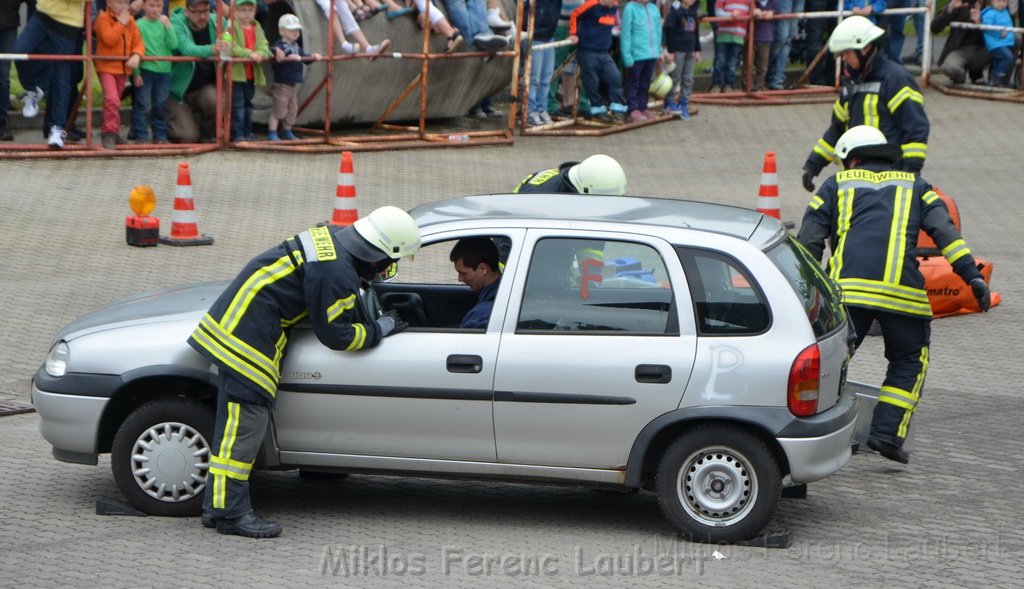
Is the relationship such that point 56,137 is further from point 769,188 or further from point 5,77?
point 769,188

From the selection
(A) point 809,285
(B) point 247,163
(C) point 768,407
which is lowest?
(B) point 247,163

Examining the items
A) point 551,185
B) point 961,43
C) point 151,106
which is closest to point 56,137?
point 151,106

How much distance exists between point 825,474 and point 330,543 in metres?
2.09

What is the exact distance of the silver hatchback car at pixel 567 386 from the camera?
6.28 m

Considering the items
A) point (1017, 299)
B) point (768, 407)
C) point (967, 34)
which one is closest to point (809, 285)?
point (768, 407)

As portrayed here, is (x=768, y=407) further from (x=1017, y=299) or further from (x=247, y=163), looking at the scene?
(x=247, y=163)

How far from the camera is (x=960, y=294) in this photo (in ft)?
36.0

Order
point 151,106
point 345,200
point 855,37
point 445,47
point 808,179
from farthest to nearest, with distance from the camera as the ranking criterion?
point 445,47, point 151,106, point 345,200, point 808,179, point 855,37

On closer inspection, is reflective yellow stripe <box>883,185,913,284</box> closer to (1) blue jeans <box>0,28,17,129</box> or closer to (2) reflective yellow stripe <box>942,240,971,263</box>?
(2) reflective yellow stripe <box>942,240,971,263</box>

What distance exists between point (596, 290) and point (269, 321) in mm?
1366

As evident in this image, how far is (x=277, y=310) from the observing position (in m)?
6.34

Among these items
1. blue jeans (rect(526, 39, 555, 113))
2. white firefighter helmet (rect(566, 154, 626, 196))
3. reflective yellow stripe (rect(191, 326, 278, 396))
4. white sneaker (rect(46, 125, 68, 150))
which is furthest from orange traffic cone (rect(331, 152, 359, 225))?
reflective yellow stripe (rect(191, 326, 278, 396))

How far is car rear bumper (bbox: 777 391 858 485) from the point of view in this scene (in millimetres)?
6262

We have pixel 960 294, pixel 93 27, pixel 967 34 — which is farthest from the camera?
pixel 967 34
